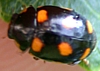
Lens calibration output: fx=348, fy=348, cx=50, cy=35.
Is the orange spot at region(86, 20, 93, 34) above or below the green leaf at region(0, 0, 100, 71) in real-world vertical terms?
below

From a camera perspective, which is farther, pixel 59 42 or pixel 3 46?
pixel 3 46

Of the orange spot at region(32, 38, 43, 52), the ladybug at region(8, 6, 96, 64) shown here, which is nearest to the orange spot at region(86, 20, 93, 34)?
the ladybug at region(8, 6, 96, 64)

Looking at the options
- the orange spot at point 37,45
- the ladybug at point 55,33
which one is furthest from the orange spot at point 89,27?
the orange spot at point 37,45

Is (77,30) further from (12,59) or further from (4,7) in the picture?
(12,59)

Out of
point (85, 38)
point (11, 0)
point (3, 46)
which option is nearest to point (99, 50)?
point (85, 38)

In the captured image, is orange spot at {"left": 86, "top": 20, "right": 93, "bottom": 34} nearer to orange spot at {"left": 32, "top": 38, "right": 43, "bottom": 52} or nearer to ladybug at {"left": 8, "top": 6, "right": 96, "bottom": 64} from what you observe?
ladybug at {"left": 8, "top": 6, "right": 96, "bottom": 64}

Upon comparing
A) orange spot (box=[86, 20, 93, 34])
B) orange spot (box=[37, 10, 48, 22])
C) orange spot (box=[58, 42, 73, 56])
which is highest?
orange spot (box=[37, 10, 48, 22])
